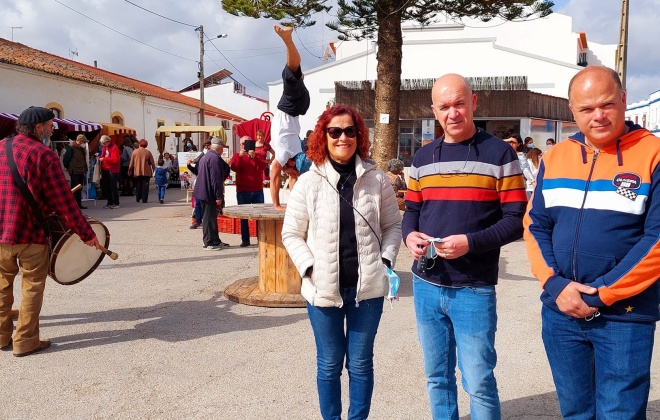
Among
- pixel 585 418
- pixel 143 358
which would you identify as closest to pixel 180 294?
pixel 143 358

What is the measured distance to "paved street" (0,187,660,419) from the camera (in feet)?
12.2

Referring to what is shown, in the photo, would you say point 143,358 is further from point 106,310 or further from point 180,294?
point 180,294

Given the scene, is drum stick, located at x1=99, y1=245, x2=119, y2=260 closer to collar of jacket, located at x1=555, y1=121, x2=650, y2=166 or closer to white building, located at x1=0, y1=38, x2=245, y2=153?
collar of jacket, located at x1=555, y1=121, x2=650, y2=166

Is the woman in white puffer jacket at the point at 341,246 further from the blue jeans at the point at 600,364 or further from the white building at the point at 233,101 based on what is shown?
the white building at the point at 233,101

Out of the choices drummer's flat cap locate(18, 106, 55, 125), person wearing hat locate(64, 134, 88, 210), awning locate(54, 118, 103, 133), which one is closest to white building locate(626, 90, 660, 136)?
awning locate(54, 118, 103, 133)

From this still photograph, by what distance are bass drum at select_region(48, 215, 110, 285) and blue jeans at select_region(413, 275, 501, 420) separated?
10.2 ft

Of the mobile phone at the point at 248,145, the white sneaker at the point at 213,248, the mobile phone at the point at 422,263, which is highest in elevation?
the mobile phone at the point at 248,145

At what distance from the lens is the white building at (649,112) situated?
4888cm

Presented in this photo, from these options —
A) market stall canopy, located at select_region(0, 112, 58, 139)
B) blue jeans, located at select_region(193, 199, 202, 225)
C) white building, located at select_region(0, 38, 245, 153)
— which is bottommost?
blue jeans, located at select_region(193, 199, 202, 225)

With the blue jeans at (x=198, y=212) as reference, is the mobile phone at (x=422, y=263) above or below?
above

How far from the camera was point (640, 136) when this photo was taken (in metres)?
2.35

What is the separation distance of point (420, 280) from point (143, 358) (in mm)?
2584

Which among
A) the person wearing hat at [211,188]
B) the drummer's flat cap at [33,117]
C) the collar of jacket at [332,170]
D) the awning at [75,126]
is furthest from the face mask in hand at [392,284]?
the awning at [75,126]

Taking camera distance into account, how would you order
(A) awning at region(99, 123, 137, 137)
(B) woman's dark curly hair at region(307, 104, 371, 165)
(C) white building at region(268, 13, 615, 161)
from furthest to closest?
(C) white building at region(268, 13, 615, 161)
(A) awning at region(99, 123, 137, 137)
(B) woman's dark curly hair at region(307, 104, 371, 165)
